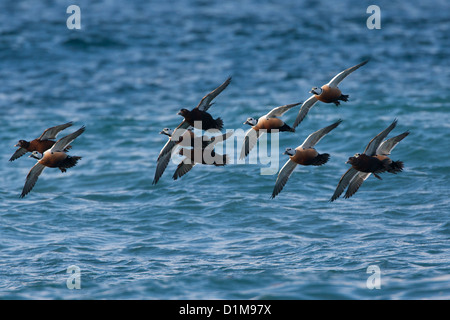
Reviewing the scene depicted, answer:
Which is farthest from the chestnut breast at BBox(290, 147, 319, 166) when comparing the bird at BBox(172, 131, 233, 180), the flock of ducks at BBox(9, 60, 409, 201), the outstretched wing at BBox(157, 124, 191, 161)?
the outstretched wing at BBox(157, 124, 191, 161)

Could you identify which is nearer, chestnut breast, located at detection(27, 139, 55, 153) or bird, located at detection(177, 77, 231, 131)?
bird, located at detection(177, 77, 231, 131)

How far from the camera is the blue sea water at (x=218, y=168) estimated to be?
1669cm

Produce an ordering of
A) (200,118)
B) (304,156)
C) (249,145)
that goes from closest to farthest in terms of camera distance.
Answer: (304,156) → (200,118) → (249,145)

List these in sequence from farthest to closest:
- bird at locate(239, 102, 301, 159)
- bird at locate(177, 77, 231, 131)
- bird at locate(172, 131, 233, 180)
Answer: bird at locate(172, 131, 233, 180)
bird at locate(177, 77, 231, 131)
bird at locate(239, 102, 301, 159)

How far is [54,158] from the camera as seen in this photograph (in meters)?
13.7

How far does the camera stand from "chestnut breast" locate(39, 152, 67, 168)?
13.7 metres

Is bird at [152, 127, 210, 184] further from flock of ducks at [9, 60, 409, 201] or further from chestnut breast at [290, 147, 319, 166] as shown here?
chestnut breast at [290, 147, 319, 166]

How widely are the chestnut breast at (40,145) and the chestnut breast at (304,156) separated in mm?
4554

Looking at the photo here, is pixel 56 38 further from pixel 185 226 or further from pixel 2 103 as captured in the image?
pixel 185 226

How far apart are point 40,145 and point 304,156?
492 centimetres

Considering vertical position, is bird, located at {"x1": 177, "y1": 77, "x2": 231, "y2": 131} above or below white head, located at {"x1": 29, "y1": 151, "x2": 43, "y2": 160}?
above

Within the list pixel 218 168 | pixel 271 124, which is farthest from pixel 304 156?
pixel 218 168

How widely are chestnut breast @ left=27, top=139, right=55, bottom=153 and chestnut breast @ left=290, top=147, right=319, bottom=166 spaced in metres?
4.55

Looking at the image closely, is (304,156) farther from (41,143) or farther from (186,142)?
(41,143)
